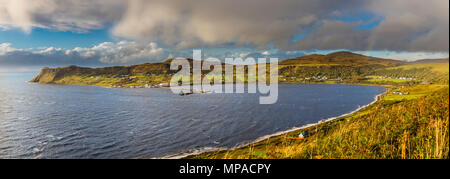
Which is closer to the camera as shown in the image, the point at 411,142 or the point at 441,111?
the point at 411,142

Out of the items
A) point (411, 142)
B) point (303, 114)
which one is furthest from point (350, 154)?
point (303, 114)

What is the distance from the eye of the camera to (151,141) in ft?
131

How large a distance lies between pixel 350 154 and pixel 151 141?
3810 centimetres

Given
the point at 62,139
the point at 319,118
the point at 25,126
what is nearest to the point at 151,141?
the point at 62,139

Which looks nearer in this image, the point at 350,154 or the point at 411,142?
the point at 350,154
